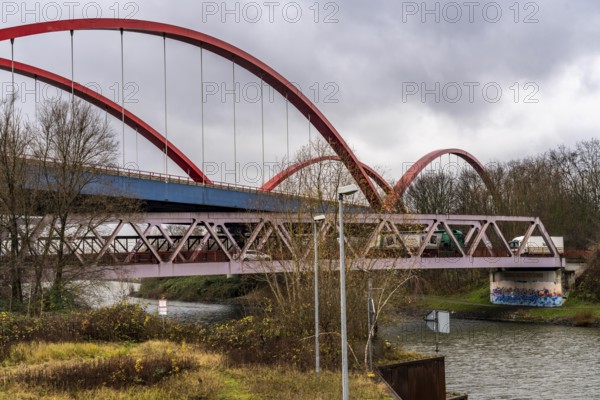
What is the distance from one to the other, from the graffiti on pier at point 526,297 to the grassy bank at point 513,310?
0.88 m

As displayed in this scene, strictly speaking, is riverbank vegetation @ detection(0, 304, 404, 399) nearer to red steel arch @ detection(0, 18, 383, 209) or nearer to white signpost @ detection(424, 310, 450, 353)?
white signpost @ detection(424, 310, 450, 353)

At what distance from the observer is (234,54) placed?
53094 millimetres

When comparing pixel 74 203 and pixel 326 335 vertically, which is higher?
pixel 74 203

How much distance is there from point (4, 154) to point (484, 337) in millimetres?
32507

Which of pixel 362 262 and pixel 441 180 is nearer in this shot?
pixel 362 262

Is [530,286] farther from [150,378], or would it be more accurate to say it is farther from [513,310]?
[150,378]

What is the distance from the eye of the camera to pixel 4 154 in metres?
30.1

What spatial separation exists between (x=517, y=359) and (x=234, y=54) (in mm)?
31926

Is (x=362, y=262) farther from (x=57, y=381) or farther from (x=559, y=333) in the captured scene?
(x=559, y=333)

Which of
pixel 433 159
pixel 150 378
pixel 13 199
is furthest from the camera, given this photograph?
pixel 433 159

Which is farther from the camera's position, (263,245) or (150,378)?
(263,245)

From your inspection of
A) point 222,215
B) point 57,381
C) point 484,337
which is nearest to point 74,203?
point 222,215

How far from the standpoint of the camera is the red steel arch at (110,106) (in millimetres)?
47625

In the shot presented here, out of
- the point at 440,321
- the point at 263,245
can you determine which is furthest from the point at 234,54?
the point at 440,321
